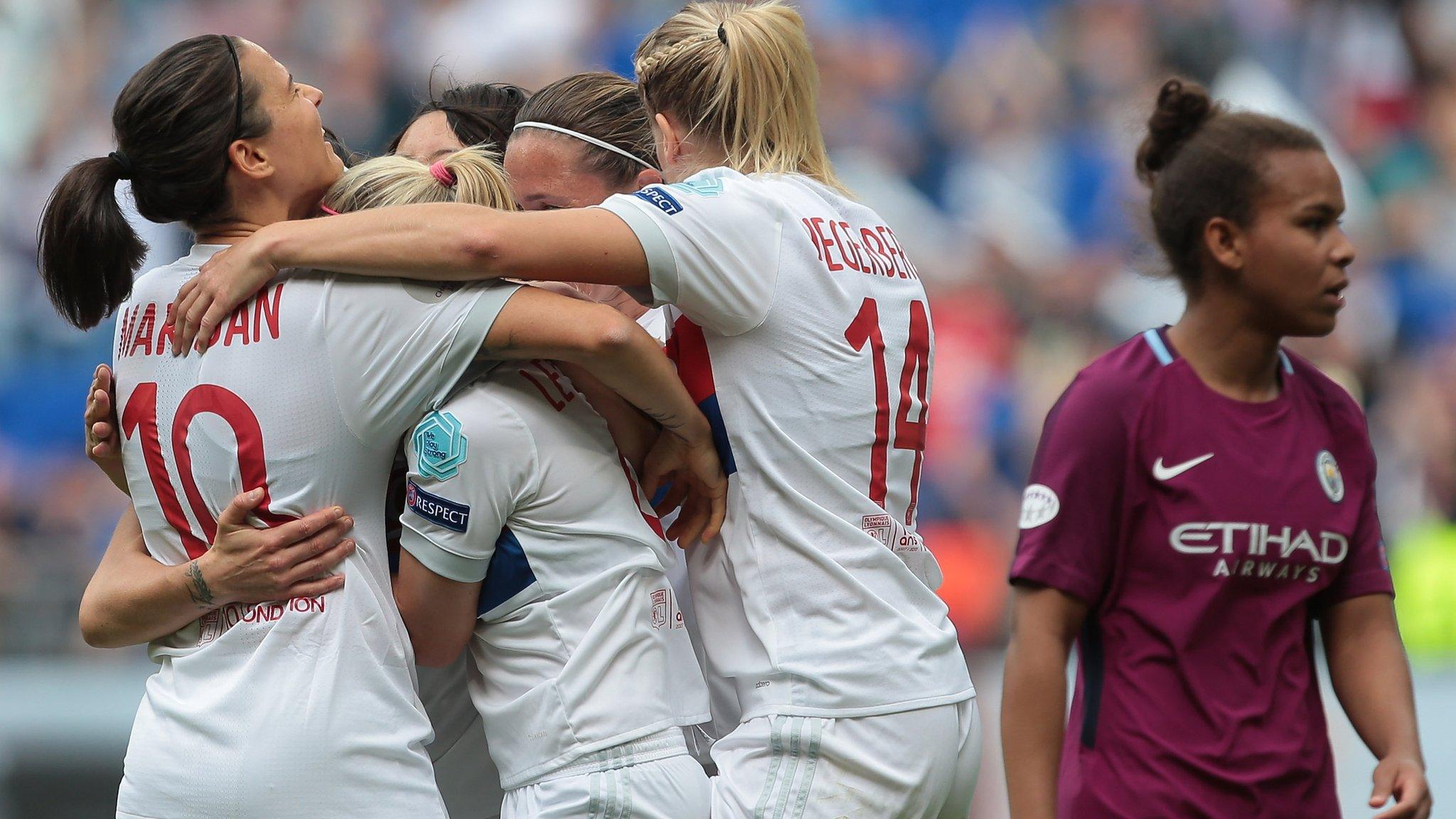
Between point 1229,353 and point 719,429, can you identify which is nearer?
point 1229,353

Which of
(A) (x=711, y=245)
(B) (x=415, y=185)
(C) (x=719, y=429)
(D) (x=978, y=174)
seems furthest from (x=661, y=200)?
(D) (x=978, y=174)

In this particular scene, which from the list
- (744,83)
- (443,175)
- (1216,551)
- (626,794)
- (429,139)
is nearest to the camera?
(1216,551)

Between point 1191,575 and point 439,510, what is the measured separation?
1.13m

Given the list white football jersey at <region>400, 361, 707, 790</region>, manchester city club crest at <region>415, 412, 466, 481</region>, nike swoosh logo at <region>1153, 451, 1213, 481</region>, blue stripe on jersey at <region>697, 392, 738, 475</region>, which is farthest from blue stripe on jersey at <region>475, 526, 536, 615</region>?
nike swoosh logo at <region>1153, 451, 1213, 481</region>

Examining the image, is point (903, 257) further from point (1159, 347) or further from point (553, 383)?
point (553, 383)

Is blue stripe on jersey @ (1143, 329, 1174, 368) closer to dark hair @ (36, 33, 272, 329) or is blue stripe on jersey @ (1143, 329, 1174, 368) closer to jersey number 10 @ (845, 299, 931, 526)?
jersey number 10 @ (845, 299, 931, 526)

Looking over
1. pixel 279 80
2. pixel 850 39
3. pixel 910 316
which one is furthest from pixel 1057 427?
pixel 850 39

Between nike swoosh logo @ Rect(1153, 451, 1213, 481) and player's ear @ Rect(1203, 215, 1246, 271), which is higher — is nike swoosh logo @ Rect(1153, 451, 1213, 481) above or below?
below

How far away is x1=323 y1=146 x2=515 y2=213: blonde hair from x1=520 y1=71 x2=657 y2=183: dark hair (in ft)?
0.82

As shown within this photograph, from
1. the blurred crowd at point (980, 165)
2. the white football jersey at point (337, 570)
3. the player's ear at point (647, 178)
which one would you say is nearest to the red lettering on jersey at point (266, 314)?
the white football jersey at point (337, 570)

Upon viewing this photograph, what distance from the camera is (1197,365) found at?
2.41m

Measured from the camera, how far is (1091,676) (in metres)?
2.40

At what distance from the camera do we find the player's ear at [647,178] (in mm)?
3037

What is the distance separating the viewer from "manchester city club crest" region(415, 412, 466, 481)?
7.98 feet
